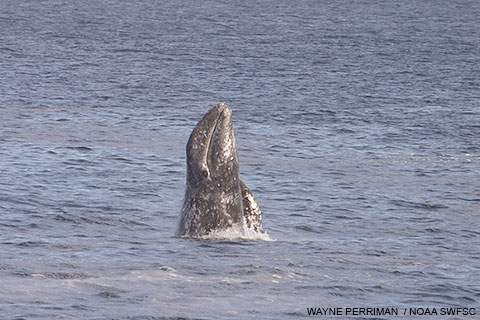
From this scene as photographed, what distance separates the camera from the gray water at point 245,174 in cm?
1975

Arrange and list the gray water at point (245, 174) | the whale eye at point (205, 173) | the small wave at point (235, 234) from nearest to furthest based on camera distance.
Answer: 1. the gray water at point (245, 174)
2. the whale eye at point (205, 173)
3. the small wave at point (235, 234)

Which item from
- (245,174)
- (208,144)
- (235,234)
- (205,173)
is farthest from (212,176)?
(245,174)

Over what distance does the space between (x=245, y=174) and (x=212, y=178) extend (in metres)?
11.8

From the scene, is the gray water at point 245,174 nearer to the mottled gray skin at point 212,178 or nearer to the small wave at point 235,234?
the small wave at point 235,234

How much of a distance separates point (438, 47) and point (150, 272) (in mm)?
65941

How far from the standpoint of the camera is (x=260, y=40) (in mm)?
87375

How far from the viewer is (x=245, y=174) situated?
115 ft

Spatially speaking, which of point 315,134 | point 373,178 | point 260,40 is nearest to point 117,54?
point 260,40

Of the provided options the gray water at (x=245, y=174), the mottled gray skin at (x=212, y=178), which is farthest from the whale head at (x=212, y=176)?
the gray water at (x=245, y=174)

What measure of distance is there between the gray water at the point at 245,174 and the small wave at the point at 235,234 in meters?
0.32

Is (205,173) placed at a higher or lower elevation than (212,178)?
higher

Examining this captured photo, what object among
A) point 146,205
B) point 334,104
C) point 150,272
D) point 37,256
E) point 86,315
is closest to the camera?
point 86,315

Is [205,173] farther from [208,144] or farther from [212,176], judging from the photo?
[208,144]

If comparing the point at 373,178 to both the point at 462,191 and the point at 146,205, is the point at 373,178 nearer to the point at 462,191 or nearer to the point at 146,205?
the point at 462,191
